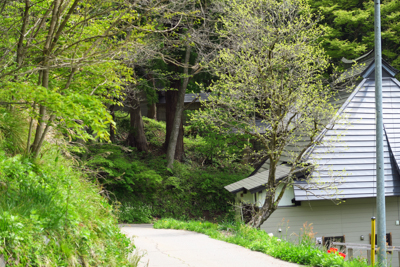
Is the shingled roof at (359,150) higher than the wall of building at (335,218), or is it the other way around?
the shingled roof at (359,150)

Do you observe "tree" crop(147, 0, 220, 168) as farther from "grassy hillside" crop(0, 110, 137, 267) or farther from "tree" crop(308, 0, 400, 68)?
"grassy hillside" crop(0, 110, 137, 267)

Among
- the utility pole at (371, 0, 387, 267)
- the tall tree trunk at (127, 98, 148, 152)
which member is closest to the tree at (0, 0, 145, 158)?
the utility pole at (371, 0, 387, 267)

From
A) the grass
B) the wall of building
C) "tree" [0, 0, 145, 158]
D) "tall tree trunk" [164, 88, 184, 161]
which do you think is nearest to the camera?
"tree" [0, 0, 145, 158]

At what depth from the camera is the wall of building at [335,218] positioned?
533 inches

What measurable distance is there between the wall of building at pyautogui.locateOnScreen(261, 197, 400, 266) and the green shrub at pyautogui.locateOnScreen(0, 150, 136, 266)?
913cm

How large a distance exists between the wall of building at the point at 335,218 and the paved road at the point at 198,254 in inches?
186

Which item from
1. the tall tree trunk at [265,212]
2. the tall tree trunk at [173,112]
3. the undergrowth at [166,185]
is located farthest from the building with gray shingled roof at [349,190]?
the tall tree trunk at [173,112]

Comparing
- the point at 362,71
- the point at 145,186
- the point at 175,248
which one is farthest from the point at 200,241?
the point at 362,71

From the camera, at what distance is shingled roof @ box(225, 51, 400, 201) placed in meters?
13.1

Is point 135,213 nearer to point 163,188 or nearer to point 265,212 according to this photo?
point 163,188

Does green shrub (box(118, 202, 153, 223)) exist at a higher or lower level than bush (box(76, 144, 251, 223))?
lower

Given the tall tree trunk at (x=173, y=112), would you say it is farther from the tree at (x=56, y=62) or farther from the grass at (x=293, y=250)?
the tree at (x=56, y=62)

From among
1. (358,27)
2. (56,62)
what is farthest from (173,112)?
(358,27)

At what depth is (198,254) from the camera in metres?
7.48
